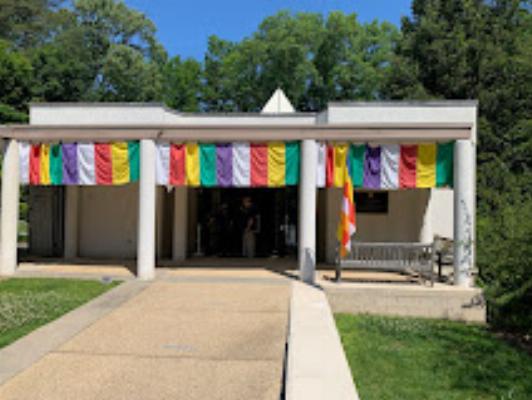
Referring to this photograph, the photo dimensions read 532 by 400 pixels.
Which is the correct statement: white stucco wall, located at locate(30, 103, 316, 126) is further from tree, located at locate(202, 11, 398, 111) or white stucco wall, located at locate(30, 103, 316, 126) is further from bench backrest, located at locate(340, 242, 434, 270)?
tree, located at locate(202, 11, 398, 111)

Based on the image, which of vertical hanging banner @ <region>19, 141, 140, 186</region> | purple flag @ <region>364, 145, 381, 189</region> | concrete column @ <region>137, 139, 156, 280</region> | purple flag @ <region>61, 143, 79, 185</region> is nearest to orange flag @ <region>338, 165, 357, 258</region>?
purple flag @ <region>364, 145, 381, 189</region>

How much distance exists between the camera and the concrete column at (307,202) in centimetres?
1194

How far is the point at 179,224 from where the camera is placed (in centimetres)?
1543

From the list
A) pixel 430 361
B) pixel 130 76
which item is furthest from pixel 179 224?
pixel 130 76

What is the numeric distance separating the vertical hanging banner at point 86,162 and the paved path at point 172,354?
362 centimetres

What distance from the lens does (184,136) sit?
1227cm

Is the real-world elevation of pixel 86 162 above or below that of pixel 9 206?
above

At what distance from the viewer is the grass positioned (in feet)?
26.6

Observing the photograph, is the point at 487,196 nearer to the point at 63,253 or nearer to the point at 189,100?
the point at 63,253

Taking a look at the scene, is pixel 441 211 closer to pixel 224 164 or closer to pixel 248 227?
pixel 248 227

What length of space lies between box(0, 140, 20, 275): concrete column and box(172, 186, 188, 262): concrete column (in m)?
4.62

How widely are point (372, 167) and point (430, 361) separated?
18.5ft

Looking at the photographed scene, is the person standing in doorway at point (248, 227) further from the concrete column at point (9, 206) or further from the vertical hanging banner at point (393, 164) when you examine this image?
the concrete column at point (9, 206)

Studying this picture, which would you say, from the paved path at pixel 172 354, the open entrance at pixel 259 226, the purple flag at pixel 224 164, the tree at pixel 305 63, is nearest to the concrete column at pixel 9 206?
the paved path at pixel 172 354
